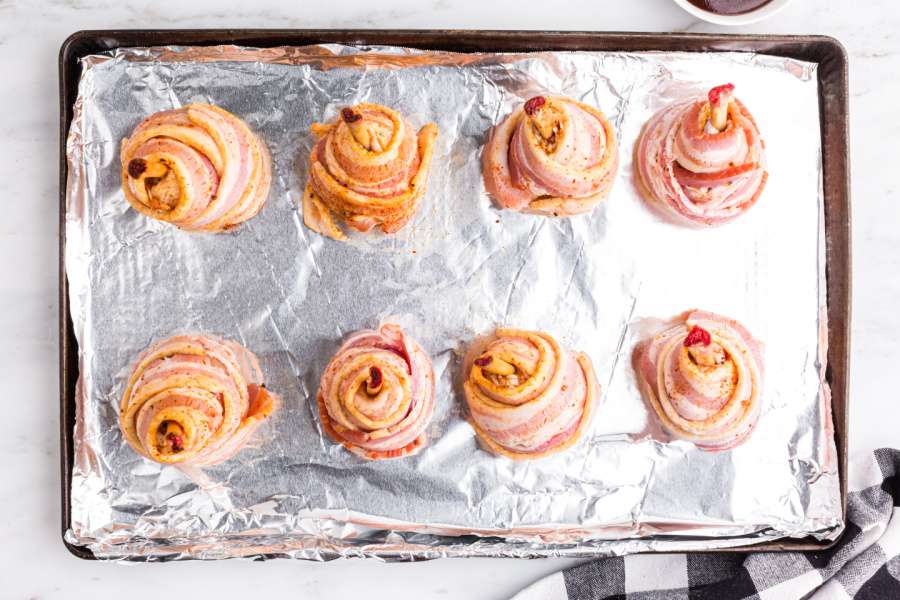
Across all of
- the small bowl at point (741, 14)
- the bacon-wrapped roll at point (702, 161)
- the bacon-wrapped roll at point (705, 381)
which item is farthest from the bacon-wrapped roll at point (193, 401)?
the small bowl at point (741, 14)

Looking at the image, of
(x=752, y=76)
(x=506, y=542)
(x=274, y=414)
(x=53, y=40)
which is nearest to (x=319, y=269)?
(x=274, y=414)

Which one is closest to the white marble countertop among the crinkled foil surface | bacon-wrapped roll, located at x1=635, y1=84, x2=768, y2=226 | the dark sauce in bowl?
the dark sauce in bowl

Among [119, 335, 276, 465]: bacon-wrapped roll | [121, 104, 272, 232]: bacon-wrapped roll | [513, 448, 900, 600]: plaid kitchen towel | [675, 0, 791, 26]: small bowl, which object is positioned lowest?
[513, 448, 900, 600]: plaid kitchen towel

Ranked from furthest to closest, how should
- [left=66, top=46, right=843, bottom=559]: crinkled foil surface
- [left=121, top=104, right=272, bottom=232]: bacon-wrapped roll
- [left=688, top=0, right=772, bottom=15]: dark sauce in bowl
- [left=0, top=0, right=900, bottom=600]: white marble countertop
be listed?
[left=0, top=0, right=900, bottom=600]: white marble countertop < [left=688, top=0, right=772, bottom=15]: dark sauce in bowl < [left=66, top=46, right=843, bottom=559]: crinkled foil surface < [left=121, top=104, right=272, bottom=232]: bacon-wrapped roll

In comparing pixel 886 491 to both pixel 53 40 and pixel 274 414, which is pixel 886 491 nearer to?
pixel 274 414

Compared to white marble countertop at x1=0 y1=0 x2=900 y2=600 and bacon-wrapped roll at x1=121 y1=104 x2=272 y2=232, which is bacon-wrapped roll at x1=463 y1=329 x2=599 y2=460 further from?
bacon-wrapped roll at x1=121 y1=104 x2=272 y2=232

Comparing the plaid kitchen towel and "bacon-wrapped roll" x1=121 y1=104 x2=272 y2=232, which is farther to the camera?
the plaid kitchen towel

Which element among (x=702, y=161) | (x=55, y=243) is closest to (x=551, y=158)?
(x=702, y=161)
